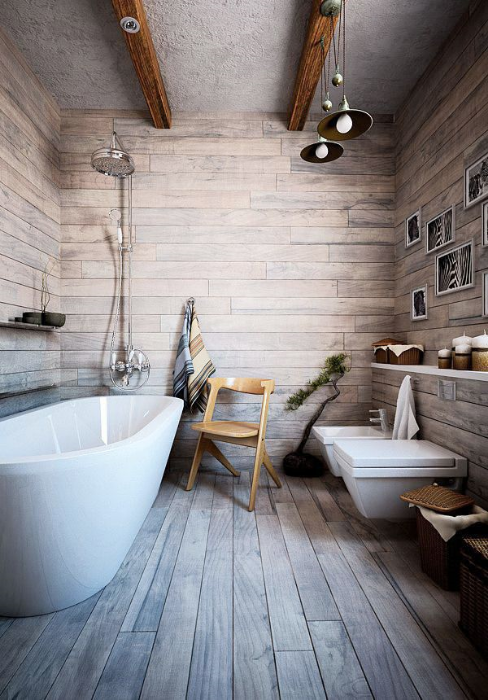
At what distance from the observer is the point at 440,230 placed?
7.53ft

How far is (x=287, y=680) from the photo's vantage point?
1.12m

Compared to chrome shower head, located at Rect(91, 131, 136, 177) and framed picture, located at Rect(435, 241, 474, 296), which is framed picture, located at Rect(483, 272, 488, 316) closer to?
framed picture, located at Rect(435, 241, 474, 296)

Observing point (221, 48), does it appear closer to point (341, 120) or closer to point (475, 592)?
point (341, 120)

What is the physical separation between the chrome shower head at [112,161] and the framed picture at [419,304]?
1.93m

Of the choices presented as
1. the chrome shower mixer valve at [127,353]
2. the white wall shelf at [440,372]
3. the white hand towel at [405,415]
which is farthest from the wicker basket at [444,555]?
the chrome shower mixer valve at [127,353]

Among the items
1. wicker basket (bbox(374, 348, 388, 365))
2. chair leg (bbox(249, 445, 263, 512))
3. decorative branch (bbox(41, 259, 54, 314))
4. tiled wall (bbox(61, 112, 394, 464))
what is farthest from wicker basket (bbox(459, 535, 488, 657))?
decorative branch (bbox(41, 259, 54, 314))

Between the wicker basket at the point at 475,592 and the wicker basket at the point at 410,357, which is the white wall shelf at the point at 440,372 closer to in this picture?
the wicker basket at the point at 410,357

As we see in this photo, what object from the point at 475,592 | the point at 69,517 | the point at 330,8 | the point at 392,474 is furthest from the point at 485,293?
the point at 69,517

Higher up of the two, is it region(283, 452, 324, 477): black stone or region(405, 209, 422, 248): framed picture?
region(405, 209, 422, 248): framed picture

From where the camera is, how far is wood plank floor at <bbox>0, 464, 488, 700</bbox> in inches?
43.6

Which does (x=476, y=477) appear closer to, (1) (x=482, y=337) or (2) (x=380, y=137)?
(1) (x=482, y=337)

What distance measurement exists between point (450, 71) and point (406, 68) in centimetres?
39

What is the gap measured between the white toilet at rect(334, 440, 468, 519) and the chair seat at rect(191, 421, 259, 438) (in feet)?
2.13

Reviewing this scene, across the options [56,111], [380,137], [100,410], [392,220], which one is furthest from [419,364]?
[56,111]
